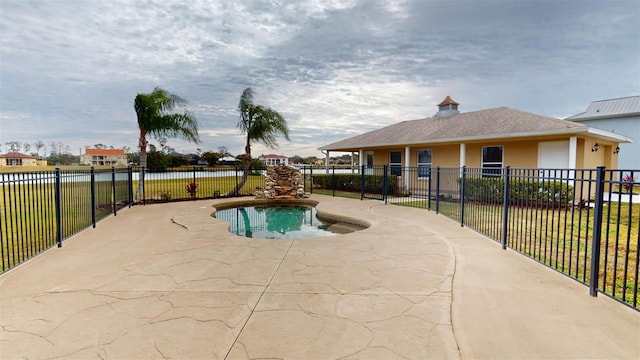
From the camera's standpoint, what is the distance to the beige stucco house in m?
11.5

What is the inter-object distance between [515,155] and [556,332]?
489 inches

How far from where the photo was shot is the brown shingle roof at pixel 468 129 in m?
11.3

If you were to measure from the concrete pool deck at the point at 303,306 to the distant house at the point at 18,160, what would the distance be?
30.7m

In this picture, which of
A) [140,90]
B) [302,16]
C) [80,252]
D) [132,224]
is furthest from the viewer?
[140,90]

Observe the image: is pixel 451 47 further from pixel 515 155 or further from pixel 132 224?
pixel 132 224

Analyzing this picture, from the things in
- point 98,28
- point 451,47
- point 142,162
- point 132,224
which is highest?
point 451,47

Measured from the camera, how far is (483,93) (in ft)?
57.6

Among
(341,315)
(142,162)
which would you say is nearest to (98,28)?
(142,162)

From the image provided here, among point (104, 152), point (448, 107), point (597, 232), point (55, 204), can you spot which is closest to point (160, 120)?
point (55, 204)

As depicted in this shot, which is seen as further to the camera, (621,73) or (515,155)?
(621,73)

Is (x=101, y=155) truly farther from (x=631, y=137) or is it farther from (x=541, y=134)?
(x=631, y=137)

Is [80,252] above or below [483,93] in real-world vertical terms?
below

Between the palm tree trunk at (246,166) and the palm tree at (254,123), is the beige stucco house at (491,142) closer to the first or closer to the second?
the palm tree at (254,123)

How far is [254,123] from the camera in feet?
51.1
